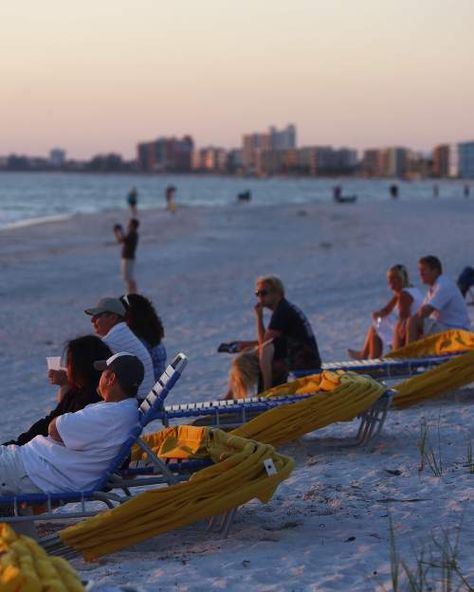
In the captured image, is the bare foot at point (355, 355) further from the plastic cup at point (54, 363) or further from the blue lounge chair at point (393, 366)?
the plastic cup at point (54, 363)

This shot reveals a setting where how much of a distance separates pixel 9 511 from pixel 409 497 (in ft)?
6.64

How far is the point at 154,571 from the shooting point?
4.62 m

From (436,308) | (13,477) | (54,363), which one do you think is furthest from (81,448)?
(436,308)

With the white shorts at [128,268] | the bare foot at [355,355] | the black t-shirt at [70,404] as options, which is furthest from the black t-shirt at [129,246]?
the black t-shirt at [70,404]

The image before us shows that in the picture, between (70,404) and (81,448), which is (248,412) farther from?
(81,448)

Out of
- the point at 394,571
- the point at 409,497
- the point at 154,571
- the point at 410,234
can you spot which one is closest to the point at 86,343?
the point at 154,571

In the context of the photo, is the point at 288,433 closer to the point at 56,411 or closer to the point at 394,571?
the point at 56,411

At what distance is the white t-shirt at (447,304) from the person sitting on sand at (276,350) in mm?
1623

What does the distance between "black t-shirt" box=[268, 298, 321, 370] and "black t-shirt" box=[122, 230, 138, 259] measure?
10244mm

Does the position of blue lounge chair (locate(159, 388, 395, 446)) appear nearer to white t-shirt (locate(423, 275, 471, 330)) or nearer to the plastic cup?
the plastic cup

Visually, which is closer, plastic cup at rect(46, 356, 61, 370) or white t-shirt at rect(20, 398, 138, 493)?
white t-shirt at rect(20, 398, 138, 493)

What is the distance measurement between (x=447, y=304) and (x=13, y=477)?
17.1 ft

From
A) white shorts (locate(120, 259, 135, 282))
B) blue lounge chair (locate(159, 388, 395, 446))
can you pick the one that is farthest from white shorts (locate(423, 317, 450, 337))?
white shorts (locate(120, 259, 135, 282))

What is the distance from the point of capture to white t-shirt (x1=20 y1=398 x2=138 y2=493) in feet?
16.4
